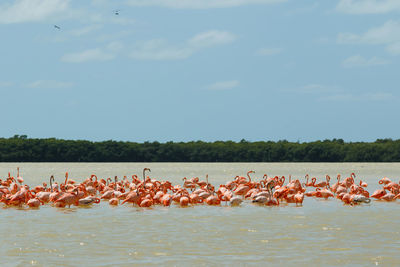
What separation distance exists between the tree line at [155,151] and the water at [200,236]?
5461 centimetres

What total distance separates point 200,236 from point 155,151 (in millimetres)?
60958

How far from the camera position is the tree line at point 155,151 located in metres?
72.4

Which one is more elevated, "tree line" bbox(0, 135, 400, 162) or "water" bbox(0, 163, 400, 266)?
"tree line" bbox(0, 135, 400, 162)

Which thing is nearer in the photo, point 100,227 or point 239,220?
point 100,227

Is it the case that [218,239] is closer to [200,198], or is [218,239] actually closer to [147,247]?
[147,247]

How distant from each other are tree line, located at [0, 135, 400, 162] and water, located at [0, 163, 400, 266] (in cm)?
5461

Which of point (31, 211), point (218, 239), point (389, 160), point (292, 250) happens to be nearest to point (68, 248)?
point (218, 239)

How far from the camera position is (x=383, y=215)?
16.0 meters

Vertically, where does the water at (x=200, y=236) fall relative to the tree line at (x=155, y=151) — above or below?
below

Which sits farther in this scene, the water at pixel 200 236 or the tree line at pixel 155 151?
the tree line at pixel 155 151

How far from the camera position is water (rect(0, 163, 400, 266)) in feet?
32.8

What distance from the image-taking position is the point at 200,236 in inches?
486

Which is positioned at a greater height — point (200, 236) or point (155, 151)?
point (155, 151)

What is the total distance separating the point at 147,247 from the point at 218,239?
1484 mm
